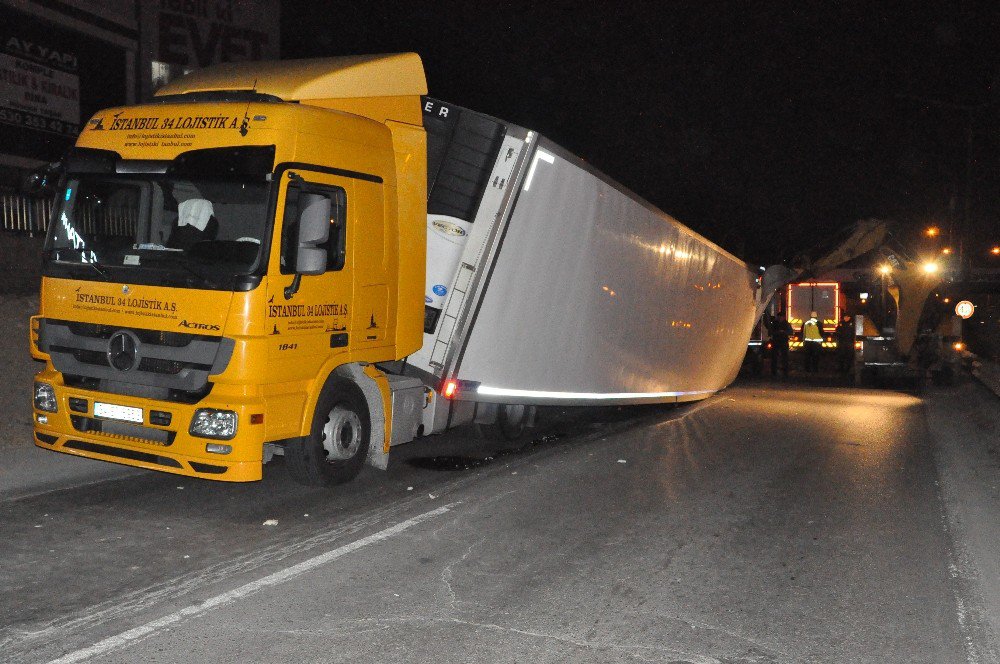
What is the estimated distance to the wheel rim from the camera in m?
7.75

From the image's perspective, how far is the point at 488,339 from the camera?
9.25 m

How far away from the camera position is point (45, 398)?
7402 millimetres

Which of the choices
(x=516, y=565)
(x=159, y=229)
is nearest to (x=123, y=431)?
(x=159, y=229)

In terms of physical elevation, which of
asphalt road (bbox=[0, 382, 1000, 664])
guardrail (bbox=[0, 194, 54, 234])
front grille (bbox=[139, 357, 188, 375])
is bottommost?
asphalt road (bbox=[0, 382, 1000, 664])

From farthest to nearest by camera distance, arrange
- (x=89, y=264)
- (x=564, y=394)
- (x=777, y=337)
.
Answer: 1. (x=777, y=337)
2. (x=564, y=394)
3. (x=89, y=264)

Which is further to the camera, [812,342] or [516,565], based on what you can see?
[812,342]

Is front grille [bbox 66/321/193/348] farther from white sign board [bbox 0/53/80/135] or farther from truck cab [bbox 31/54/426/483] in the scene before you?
white sign board [bbox 0/53/80/135]

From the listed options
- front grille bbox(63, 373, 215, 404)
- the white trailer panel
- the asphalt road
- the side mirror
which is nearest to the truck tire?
the asphalt road

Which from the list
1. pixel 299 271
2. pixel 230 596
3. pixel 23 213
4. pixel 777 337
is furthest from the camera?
pixel 777 337

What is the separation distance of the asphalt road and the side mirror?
6.26 ft

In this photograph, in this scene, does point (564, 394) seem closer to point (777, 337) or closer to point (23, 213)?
point (23, 213)

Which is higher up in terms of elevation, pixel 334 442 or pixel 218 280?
pixel 218 280

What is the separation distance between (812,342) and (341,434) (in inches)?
821

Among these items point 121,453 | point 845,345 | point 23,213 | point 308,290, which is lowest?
point 121,453
